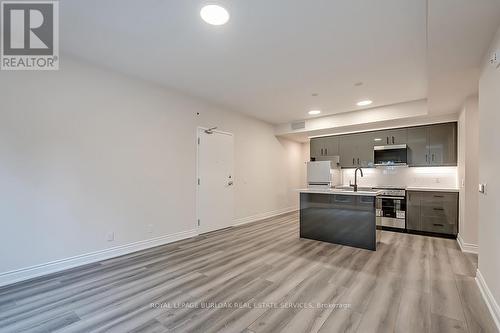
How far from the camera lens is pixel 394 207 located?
499 cm

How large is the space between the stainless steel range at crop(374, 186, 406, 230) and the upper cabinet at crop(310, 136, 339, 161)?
5.24ft

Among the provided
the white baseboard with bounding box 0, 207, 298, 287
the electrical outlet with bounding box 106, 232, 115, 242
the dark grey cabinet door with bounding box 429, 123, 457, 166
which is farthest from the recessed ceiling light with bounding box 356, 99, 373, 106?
the electrical outlet with bounding box 106, 232, 115, 242

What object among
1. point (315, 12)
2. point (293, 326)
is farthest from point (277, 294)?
point (315, 12)

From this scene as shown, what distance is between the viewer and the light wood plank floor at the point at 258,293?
6.13 feet

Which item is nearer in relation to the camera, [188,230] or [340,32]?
[340,32]

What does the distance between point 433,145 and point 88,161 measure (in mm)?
6214

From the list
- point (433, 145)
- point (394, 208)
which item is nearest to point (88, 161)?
point (394, 208)

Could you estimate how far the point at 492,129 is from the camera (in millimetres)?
2090

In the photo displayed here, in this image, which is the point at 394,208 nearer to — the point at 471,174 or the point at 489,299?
the point at 471,174

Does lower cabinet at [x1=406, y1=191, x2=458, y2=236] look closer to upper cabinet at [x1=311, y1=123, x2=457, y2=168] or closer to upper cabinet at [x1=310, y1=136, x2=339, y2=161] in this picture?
upper cabinet at [x1=311, y1=123, x2=457, y2=168]

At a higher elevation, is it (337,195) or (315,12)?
(315,12)

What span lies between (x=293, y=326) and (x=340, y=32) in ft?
9.15

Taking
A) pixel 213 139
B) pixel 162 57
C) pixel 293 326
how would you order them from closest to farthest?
pixel 293 326, pixel 162 57, pixel 213 139

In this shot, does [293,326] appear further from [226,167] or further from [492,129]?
[226,167]
